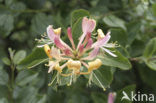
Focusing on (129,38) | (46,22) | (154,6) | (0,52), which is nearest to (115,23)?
(129,38)

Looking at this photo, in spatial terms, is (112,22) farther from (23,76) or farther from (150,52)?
(23,76)

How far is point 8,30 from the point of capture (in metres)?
1.59

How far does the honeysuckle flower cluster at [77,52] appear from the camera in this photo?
0.98 m

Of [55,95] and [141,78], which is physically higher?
[55,95]

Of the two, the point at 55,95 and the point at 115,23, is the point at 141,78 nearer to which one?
the point at 115,23

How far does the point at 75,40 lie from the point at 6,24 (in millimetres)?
611

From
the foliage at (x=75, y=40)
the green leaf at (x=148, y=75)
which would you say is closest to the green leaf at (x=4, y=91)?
the foliage at (x=75, y=40)

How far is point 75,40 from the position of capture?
3.85 ft

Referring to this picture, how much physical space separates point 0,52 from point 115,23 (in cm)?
84

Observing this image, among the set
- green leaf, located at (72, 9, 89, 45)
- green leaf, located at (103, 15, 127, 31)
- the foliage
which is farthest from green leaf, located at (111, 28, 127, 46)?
green leaf, located at (72, 9, 89, 45)

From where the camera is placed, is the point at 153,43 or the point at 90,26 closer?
the point at 90,26

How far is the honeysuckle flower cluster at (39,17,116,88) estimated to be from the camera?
3.21 feet

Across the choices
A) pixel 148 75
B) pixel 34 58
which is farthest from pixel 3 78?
pixel 148 75

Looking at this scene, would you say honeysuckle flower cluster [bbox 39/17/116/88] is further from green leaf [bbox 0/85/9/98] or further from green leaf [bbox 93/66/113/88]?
green leaf [bbox 0/85/9/98]
